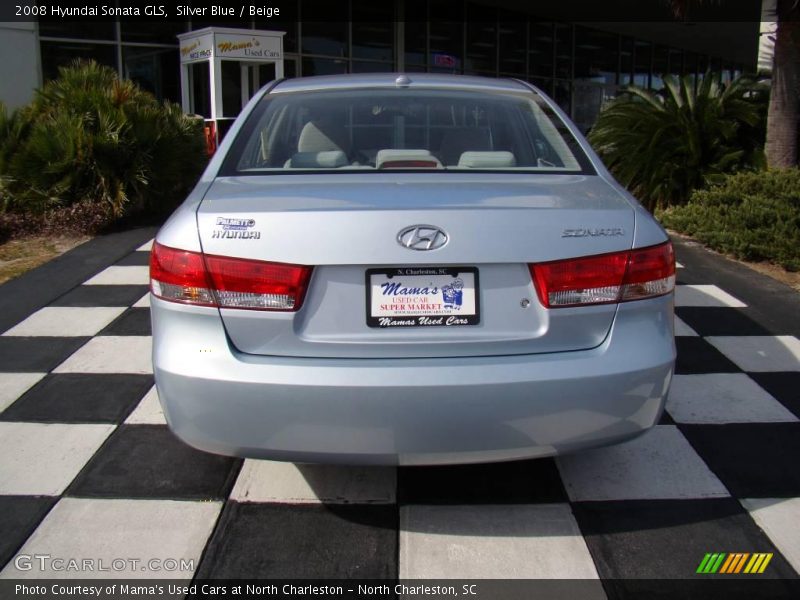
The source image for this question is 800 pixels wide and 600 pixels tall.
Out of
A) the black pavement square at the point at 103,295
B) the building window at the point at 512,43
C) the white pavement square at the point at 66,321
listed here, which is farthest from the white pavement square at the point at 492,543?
the building window at the point at 512,43

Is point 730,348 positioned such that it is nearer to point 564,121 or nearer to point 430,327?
point 564,121

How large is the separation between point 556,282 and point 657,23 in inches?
970

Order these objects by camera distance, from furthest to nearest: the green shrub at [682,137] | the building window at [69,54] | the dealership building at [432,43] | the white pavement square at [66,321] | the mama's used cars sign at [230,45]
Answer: the dealership building at [432,43] → the building window at [69,54] → the mama's used cars sign at [230,45] → the green shrub at [682,137] → the white pavement square at [66,321]

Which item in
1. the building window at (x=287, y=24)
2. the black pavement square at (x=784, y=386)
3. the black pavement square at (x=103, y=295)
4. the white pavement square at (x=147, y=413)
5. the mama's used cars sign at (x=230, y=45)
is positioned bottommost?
the white pavement square at (x=147, y=413)

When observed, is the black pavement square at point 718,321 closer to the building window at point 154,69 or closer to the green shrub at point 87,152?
the green shrub at point 87,152

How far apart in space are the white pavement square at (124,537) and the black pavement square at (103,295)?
2.84 metres

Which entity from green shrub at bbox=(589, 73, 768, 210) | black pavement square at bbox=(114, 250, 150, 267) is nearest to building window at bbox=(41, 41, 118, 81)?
black pavement square at bbox=(114, 250, 150, 267)

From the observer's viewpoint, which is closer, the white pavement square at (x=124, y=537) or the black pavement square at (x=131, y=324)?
the white pavement square at (x=124, y=537)

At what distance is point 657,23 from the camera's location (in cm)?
2434

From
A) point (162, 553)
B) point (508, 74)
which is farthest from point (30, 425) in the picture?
point (508, 74)

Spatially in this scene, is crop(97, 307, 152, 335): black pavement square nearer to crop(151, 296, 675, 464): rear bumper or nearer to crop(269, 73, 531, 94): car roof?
crop(269, 73, 531, 94): car roof

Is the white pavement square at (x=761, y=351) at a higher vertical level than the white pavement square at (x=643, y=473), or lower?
higher

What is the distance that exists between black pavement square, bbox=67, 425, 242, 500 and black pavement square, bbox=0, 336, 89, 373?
44.1 inches

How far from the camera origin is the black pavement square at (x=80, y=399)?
3697 mm
